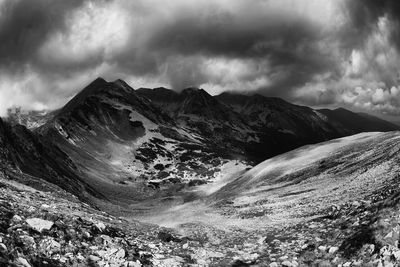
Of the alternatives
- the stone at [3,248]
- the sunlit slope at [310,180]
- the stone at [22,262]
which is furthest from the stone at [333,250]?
the sunlit slope at [310,180]

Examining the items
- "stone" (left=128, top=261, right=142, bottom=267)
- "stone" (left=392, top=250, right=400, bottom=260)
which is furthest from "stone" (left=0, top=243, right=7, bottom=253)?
"stone" (left=392, top=250, right=400, bottom=260)

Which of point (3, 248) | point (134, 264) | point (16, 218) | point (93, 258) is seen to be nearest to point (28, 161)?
point (16, 218)

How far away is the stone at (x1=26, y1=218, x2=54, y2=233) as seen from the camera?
18714 mm

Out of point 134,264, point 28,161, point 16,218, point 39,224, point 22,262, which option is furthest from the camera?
point 28,161

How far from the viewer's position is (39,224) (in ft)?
63.0

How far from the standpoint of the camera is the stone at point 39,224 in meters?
18.7

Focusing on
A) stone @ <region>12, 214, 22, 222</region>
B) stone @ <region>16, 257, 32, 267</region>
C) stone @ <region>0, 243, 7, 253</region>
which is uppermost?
stone @ <region>12, 214, 22, 222</region>

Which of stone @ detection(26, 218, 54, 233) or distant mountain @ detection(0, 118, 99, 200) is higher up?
distant mountain @ detection(0, 118, 99, 200)

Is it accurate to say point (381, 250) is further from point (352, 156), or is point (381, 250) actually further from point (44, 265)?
point (352, 156)

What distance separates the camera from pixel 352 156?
89.2 metres

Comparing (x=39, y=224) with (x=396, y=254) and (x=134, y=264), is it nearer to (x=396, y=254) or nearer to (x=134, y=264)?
(x=134, y=264)

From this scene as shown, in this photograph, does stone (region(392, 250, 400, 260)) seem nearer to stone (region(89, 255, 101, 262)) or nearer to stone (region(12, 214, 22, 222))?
stone (region(89, 255, 101, 262))

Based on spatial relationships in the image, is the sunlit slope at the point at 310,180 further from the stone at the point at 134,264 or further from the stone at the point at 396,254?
the stone at the point at 396,254

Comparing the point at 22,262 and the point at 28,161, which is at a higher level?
the point at 28,161
